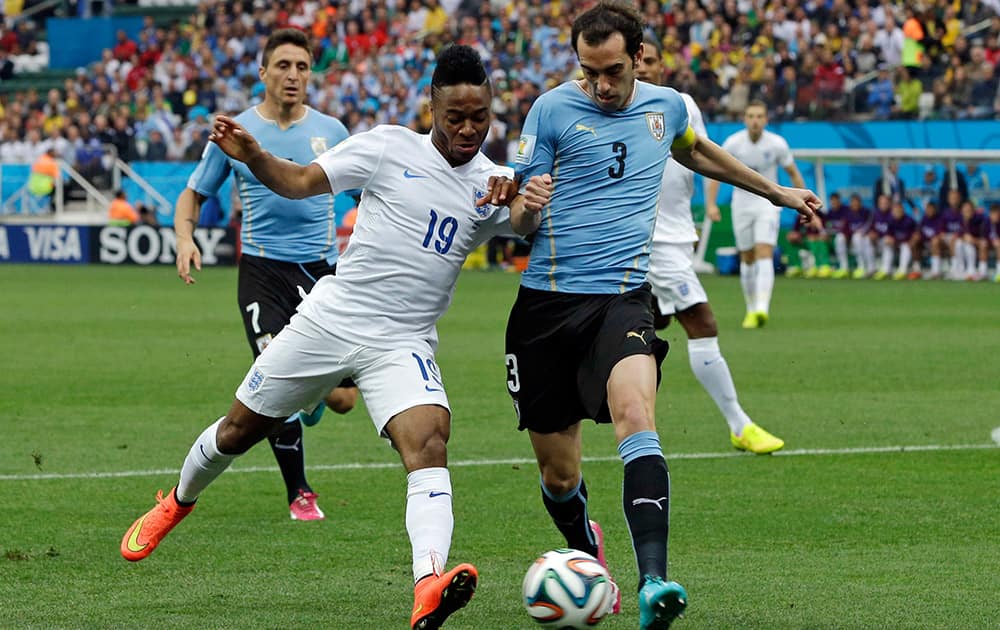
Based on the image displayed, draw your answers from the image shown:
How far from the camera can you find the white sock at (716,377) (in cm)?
974

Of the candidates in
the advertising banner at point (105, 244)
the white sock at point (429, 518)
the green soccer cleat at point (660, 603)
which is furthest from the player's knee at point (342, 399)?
the advertising banner at point (105, 244)

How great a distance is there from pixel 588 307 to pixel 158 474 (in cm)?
386

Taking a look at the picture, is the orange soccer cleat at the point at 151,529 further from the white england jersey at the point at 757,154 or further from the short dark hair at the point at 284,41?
the white england jersey at the point at 757,154

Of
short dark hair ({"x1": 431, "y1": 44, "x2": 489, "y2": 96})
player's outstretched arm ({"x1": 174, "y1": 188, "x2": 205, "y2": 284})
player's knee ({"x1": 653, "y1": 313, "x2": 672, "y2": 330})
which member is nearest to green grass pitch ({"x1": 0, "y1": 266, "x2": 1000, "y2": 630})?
player's knee ({"x1": 653, "y1": 313, "x2": 672, "y2": 330})

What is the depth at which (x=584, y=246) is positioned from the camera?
606cm

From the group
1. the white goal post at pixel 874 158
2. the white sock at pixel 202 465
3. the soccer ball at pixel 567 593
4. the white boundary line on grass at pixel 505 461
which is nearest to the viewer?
the soccer ball at pixel 567 593

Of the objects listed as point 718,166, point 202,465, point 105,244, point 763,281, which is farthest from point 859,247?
point 202,465

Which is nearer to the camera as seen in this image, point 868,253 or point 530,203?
point 530,203

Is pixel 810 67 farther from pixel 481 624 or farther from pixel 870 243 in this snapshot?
pixel 481 624

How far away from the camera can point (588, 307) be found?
237 inches

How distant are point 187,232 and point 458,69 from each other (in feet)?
9.04

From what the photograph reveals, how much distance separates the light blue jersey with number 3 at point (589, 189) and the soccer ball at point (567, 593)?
1.21 metres

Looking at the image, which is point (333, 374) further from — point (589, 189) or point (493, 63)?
point (493, 63)

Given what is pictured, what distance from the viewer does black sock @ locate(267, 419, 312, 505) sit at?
7902 mm
